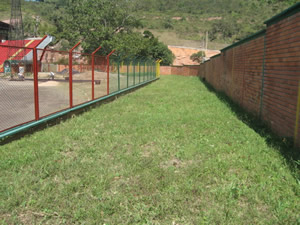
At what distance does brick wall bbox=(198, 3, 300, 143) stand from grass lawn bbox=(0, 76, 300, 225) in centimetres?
54

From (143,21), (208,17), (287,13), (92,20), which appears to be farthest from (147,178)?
(208,17)

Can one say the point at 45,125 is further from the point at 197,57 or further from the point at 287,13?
the point at 197,57

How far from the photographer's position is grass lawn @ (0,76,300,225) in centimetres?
297

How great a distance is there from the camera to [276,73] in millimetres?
6059

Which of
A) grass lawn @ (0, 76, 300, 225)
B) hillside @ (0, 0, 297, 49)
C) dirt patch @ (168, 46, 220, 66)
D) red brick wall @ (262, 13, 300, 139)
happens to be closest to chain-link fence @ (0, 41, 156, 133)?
grass lawn @ (0, 76, 300, 225)

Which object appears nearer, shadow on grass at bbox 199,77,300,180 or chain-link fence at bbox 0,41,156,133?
shadow on grass at bbox 199,77,300,180

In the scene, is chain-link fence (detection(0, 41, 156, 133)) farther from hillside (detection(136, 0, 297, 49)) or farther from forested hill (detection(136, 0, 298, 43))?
forested hill (detection(136, 0, 298, 43))

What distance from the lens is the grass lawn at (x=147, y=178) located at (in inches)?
117

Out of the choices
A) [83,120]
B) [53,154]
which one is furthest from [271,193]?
[83,120]

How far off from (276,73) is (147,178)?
388cm

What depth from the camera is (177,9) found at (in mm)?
142500

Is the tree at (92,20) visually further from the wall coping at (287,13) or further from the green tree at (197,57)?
the wall coping at (287,13)

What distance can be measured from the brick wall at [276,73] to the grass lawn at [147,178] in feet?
1.78

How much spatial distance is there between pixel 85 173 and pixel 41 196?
769 millimetres
